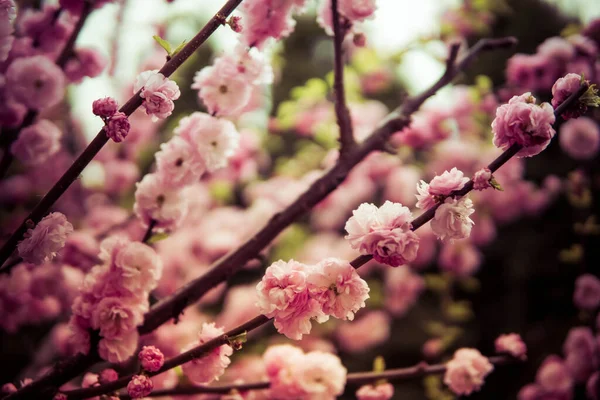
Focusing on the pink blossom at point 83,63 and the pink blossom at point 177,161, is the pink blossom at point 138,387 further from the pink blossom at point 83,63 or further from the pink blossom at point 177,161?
the pink blossom at point 83,63

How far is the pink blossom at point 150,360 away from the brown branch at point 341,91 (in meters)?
1.00

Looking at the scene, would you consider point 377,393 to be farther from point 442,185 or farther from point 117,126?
point 117,126

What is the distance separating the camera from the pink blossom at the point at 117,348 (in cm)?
138

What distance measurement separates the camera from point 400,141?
347 centimetres

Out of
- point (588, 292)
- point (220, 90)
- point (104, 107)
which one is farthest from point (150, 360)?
point (588, 292)

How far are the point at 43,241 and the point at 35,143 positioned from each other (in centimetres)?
88

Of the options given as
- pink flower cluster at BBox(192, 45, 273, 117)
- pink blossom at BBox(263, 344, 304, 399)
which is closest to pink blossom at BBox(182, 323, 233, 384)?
pink blossom at BBox(263, 344, 304, 399)

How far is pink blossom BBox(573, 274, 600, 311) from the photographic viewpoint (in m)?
2.50

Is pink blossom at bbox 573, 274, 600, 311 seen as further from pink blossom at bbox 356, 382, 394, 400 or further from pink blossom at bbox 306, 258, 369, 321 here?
pink blossom at bbox 306, 258, 369, 321

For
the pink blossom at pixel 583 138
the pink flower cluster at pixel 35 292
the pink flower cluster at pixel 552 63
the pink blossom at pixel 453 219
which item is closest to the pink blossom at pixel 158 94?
the pink blossom at pixel 453 219

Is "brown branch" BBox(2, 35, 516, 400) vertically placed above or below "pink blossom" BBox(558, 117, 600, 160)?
below

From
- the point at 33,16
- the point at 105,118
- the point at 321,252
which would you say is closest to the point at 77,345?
the point at 105,118

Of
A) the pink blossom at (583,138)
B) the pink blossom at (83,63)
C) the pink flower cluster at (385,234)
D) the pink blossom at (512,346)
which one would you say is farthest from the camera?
the pink blossom at (583,138)

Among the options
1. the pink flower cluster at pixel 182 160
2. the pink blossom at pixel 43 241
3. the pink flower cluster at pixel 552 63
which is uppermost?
the pink flower cluster at pixel 552 63
